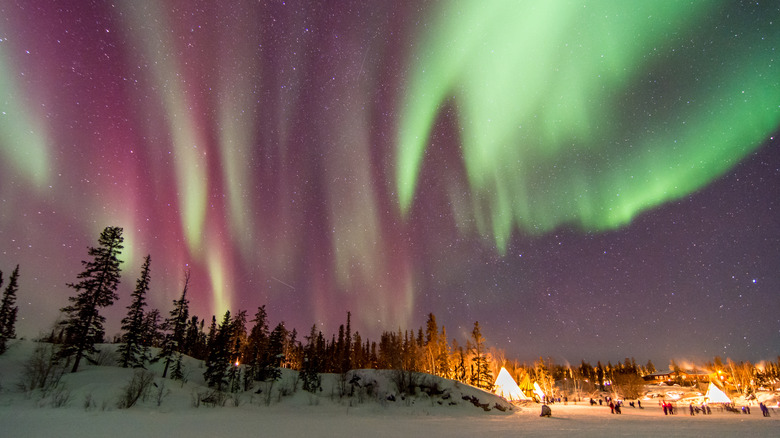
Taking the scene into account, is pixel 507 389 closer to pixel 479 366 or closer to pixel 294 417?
pixel 479 366

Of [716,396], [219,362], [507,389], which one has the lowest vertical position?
[507,389]

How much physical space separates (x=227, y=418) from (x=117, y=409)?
902 cm

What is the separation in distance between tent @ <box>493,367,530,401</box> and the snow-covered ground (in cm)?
587

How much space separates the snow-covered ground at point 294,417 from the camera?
1827 cm

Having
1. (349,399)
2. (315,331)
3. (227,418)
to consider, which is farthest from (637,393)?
(227,418)

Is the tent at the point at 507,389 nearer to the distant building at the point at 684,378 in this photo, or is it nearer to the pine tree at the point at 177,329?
the pine tree at the point at 177,329

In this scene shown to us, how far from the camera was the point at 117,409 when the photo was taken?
25.7 m

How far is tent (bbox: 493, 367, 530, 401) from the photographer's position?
57.9 metres

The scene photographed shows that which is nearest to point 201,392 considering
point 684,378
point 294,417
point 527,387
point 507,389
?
point 294,417

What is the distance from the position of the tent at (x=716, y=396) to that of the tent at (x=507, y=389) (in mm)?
27287

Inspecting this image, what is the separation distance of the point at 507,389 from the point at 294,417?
43.5 metres

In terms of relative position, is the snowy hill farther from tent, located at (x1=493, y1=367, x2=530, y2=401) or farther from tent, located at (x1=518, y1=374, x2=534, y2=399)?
tent, located at (x1=518, y1=374, x2=534, y2=399)

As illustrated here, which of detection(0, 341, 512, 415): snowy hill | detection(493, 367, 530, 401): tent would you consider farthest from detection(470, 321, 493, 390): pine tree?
detection(0, 341, 512, 415): snowy hill

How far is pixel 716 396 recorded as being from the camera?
5609cm
